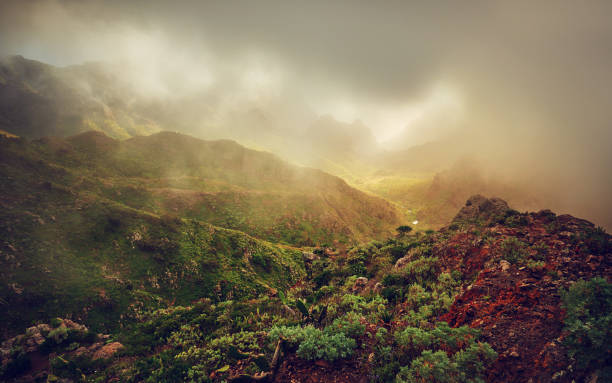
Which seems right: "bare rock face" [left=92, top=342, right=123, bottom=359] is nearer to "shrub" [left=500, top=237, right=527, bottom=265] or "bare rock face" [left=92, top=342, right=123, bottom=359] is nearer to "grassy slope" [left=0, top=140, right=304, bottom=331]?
"grassy slope" [left=0, top=140, right=304, bottom=331]

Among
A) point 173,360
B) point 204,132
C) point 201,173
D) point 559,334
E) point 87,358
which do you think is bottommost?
point 87,358

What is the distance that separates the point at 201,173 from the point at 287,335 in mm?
63513

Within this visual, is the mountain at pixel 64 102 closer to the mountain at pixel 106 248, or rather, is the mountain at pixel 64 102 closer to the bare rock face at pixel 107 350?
the mountain at pixel 106 248

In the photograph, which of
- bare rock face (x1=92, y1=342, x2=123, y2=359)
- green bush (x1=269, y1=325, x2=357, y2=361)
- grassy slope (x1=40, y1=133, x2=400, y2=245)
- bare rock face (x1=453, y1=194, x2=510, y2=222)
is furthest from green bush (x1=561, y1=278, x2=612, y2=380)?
grassy slope (x1=40, y1=133, x2=400, y2=245)

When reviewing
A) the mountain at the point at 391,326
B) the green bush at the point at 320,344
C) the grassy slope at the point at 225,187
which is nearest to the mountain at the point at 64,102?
the grassy slope at the point at 225,187

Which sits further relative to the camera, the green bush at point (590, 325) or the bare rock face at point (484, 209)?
the bare rock face at point (484, 209)

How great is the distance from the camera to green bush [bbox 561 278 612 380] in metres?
4.03

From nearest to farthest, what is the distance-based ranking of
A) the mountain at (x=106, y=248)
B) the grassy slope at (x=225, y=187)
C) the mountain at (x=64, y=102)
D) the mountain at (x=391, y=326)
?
1. the mountain at (x=391, y=326)
2. the mountain at (x=106, y=248)
3. the grassy slope at (x=225, y=187)
4. the mountain at (x=64, y=102)

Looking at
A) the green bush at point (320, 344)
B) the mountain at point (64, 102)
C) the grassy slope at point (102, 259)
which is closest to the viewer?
the green bush at point (320, 344)

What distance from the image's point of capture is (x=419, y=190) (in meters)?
116

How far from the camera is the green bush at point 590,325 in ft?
13.2

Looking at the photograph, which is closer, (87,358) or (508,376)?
(508,376)

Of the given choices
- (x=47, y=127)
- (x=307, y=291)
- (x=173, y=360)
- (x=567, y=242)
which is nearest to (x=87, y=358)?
(x=173, y=360)

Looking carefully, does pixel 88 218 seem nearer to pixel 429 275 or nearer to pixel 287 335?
pixel 287 335
